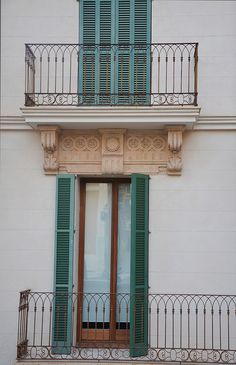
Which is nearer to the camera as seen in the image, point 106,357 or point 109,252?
Answer: point 106,357

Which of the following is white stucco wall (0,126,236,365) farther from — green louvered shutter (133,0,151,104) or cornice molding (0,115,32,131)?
green louvered shutter (133,0,151,104)

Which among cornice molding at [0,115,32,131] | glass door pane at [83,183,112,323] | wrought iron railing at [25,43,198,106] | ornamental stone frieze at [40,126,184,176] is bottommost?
glass door pane at [83,183,112,323]

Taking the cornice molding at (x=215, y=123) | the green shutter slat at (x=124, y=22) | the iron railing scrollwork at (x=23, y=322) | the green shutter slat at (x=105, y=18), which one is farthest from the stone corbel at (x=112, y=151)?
the iron railing scrollwork at (x=23, y=322)

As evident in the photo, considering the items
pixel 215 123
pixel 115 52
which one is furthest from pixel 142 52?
pixel 215 123

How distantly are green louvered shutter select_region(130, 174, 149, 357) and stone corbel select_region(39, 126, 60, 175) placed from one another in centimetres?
141

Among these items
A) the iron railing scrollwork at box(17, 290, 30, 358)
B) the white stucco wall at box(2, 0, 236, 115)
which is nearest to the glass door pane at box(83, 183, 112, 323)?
the iron railing scrollwork at box(17, 290, 30, 358)

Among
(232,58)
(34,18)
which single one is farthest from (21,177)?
(232,58)

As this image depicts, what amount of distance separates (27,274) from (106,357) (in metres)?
1.93

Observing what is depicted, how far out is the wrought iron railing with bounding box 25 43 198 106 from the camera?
979 centimetres

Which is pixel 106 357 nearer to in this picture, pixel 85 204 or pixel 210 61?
pixel 85 204

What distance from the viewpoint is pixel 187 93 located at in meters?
9.45

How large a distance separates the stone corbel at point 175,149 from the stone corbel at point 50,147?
1.89m

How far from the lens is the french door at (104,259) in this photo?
9789 mm

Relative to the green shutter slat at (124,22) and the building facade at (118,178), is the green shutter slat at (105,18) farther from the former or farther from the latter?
the green shutter slat at (124,22)
